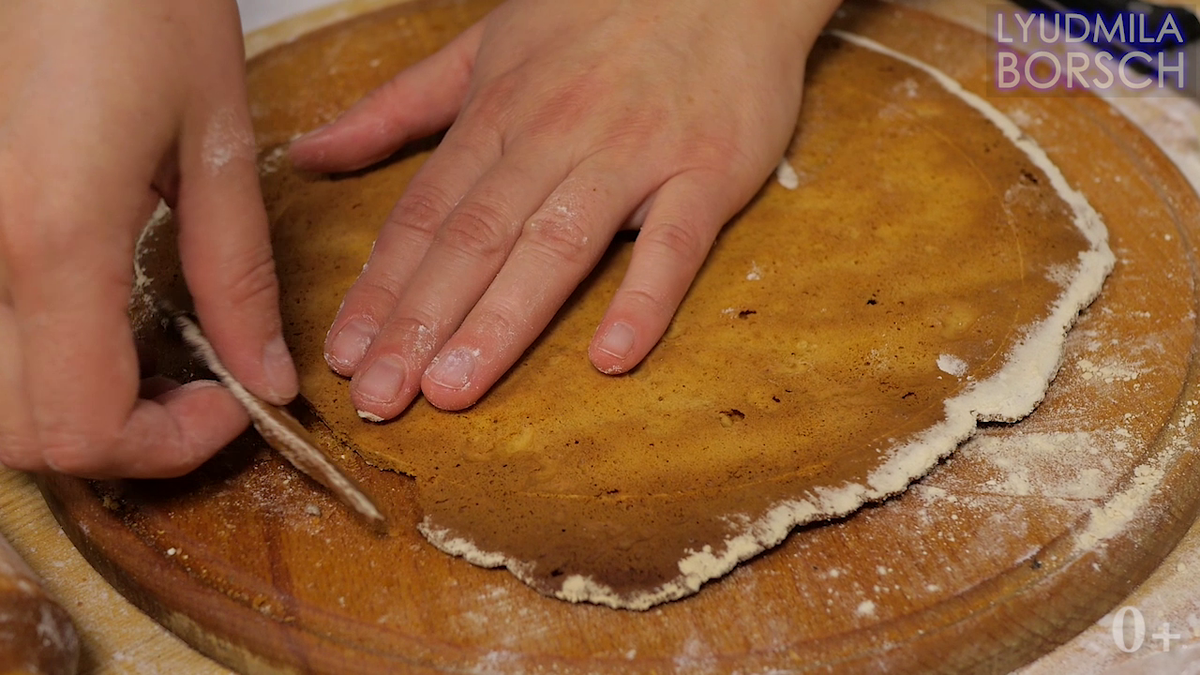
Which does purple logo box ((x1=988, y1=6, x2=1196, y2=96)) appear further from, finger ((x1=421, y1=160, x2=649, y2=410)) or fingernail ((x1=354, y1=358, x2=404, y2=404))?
fingernail ((x1=354, y1=358, x2=404, y2=404))

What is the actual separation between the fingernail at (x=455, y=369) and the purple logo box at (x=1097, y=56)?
103 centimetres

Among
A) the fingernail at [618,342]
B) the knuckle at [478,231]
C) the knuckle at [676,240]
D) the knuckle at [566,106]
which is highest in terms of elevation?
the knuckle at [566,106]

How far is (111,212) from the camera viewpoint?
77 centimetres

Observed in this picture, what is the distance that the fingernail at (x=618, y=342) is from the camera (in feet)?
3.49

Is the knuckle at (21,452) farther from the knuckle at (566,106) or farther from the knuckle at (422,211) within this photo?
the knuckle at (566,106)

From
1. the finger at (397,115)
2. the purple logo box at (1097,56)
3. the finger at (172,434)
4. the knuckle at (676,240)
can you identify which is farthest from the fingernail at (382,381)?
the purple logo box at (1097,56)

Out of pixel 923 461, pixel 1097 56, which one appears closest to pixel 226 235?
pixel 923 461

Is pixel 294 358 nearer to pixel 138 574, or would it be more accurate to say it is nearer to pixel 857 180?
pixel 138 574

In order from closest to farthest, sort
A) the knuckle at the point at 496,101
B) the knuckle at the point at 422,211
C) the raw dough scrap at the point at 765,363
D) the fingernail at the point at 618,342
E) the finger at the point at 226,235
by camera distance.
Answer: the finger at the point at 226,235 → the raw dough scrap at the point at 765,363 → the fingernail at the point at 618,342 → the knuckle at the point at 422,211 → the knuckle at the point at 496,101

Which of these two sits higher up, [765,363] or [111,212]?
[111,212]

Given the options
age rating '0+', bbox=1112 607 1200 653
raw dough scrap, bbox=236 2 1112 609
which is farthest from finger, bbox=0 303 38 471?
age rating '0+', bbox=1112 607 1200 653

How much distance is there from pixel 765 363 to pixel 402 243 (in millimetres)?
450

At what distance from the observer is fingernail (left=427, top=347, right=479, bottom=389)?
103cm

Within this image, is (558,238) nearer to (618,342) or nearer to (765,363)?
(618,342)
